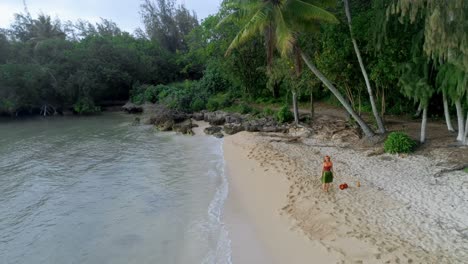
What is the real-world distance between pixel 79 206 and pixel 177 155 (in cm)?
680

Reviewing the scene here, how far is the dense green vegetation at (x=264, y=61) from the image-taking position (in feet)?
40.6

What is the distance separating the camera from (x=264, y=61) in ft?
101

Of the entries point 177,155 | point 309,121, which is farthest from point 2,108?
point 309,121

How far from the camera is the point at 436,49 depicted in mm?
9695

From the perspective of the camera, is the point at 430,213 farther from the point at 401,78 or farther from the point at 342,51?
the point at 342,51

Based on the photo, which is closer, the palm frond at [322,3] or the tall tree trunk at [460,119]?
the tall tree trunk at [460,119]

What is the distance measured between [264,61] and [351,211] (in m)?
23.7

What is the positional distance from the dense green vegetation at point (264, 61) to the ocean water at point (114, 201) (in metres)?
7.09

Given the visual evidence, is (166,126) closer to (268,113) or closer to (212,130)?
(212,130)

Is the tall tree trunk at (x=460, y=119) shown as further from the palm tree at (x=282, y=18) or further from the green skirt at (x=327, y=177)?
the green skirt at (x=327, y=177)

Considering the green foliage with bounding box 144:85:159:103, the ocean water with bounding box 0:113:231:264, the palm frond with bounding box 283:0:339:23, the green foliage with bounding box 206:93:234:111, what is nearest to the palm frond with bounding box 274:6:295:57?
the palm frond with bounding box 283:0:339:23

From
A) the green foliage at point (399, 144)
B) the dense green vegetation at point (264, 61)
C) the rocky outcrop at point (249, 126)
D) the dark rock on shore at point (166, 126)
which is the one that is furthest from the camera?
the dark rock on shore at point (166, 126)

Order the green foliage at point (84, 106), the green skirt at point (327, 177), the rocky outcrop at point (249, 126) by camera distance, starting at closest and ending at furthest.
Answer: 1. the green skirt at point (327, 177)
2. the rocky outcrop at point (249, 126)
3. the green foliage at point (84, 106)

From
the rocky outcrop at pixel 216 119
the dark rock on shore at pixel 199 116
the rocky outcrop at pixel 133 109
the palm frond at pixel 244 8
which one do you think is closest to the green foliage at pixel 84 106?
the rocky outcrop at pixel 133 109
